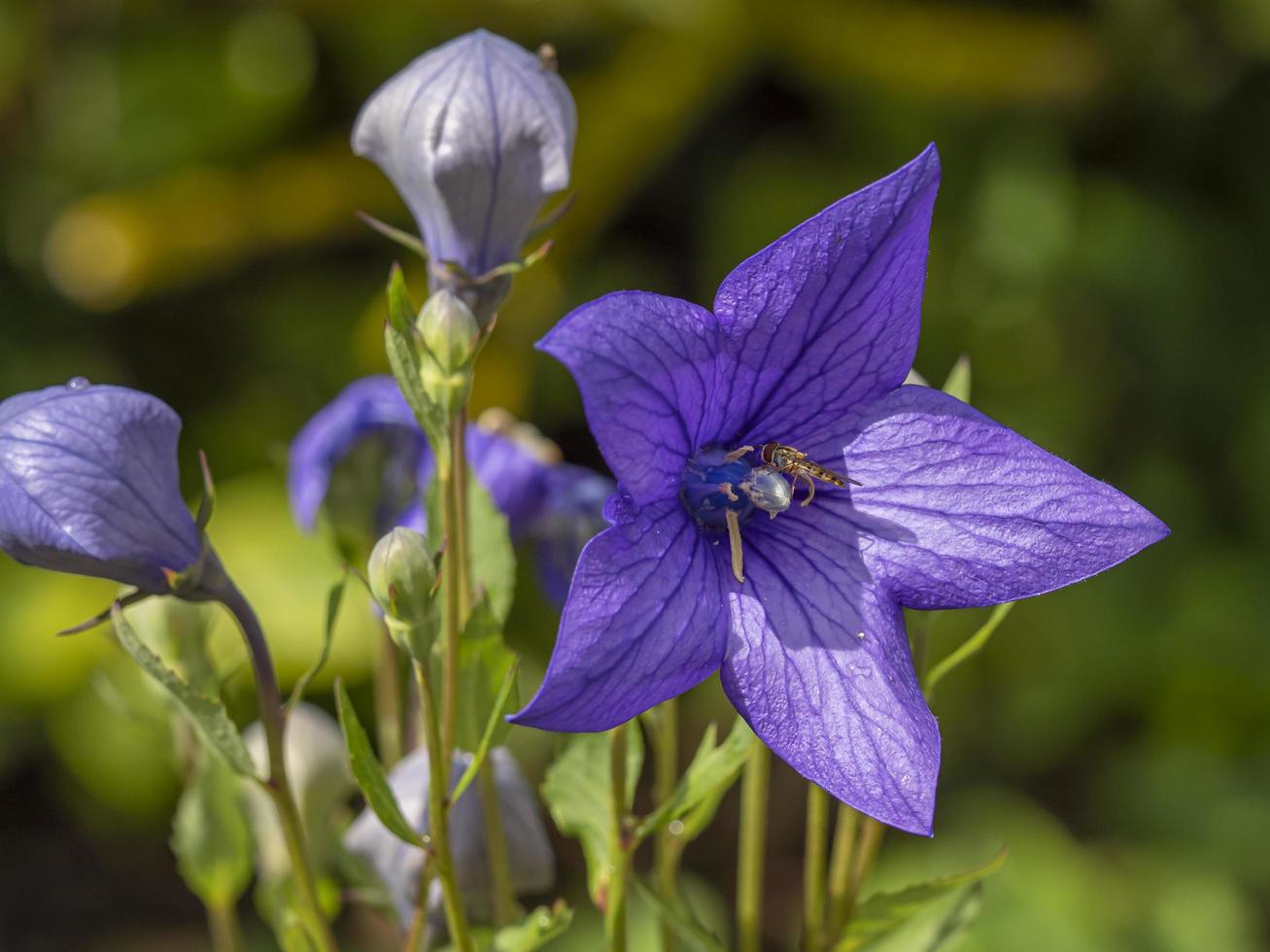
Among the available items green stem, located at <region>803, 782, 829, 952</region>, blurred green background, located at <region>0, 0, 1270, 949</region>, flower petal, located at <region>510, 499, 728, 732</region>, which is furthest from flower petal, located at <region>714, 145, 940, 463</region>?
blurred green background, located at <region>0, 0, 1270, 949</region>

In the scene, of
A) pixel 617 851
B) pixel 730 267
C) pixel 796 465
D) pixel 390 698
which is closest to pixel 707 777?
pixel 617 851

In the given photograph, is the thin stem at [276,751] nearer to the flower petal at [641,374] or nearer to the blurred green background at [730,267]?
the flower petal at [641,374]

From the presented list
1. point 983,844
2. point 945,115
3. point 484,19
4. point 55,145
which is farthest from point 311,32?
point 983,844

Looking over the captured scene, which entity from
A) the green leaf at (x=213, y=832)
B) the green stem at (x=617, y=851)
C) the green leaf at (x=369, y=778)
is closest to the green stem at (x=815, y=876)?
the green stem at (x=617, y=851)

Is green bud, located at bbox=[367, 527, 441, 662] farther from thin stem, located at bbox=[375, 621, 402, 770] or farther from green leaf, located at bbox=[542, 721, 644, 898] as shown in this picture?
thin stem, located at bbox=[375, 621, 402, 770]

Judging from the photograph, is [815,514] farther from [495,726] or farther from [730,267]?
[730,267]
